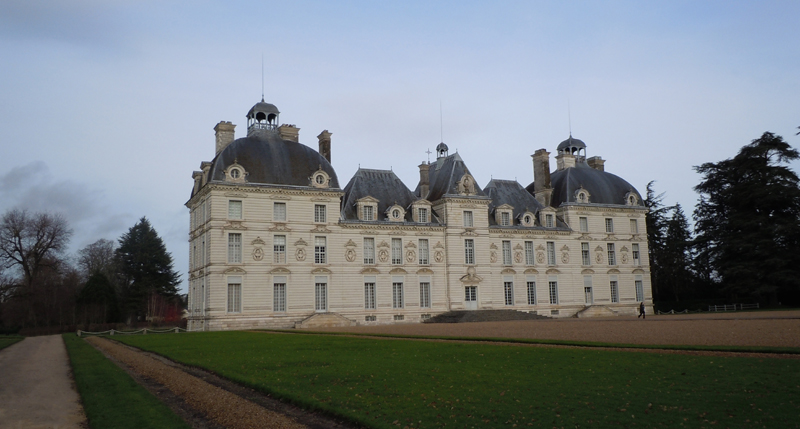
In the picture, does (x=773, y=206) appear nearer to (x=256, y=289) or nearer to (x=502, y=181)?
(x=502, y=181)

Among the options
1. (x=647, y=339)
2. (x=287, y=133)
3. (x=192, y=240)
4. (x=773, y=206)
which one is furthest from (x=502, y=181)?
(x=647, y=339)

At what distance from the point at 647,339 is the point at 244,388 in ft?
39.4

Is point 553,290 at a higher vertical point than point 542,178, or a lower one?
lower

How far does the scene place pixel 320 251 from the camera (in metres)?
38.9

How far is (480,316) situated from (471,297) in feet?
11.0

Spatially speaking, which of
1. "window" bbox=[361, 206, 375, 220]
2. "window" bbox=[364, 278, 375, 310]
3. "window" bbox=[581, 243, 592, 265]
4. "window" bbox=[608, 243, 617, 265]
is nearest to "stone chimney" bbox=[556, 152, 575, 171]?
"window" bbox=[581, 243, 592, 265]

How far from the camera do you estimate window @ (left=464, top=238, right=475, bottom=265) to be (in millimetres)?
42938

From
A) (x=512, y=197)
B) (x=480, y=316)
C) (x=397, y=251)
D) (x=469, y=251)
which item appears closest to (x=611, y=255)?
(x=512, y=197)

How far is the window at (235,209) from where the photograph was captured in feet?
121

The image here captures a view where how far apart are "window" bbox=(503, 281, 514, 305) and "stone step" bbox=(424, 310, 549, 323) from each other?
2555 millimetres

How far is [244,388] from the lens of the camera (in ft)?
39.1

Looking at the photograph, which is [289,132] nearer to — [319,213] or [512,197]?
[319,213]

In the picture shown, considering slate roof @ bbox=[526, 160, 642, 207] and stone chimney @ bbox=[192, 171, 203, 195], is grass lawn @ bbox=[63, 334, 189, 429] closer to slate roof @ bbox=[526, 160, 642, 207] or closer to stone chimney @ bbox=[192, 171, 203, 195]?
stone chimney @ bbox=[192, 171, 203, 195]

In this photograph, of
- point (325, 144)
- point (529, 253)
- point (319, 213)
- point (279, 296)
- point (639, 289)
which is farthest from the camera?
point (639, 289)
